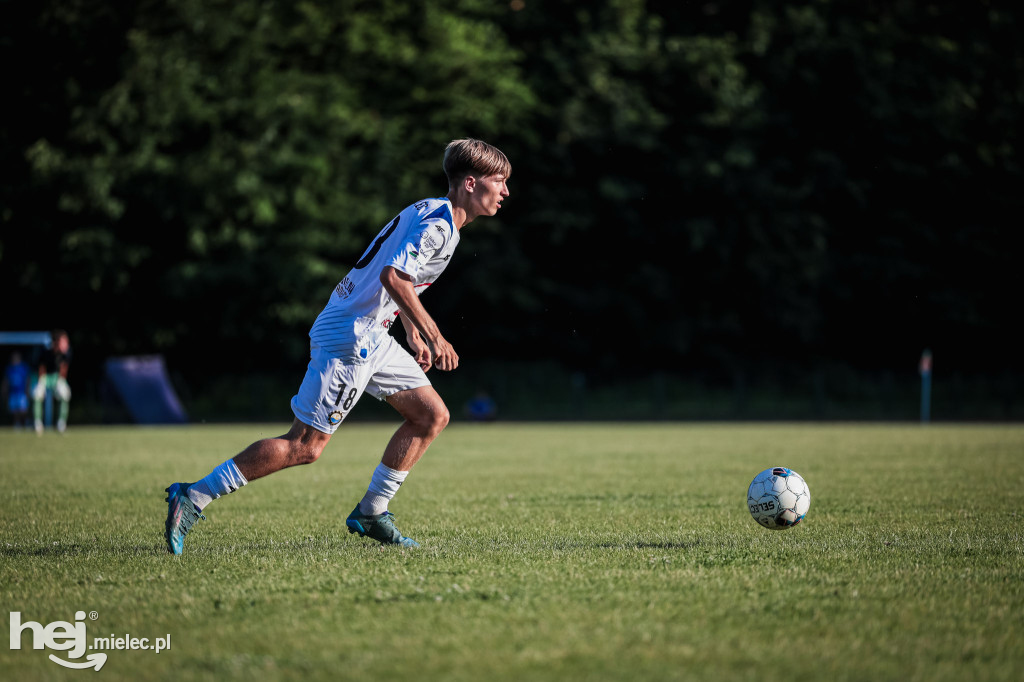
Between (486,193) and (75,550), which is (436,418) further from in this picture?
(75,550)

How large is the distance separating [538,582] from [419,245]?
6.49 feet

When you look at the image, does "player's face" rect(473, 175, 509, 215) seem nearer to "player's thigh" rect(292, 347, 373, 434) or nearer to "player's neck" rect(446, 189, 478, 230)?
"player's neck" rect(446, 189, 478, 230)

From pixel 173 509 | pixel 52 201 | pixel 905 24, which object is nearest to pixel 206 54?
pixel 52 201

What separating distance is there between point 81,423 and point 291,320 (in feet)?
23.5

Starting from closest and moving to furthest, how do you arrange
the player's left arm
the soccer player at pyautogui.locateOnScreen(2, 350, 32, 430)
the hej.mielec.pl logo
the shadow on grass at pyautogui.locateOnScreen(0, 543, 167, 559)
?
the hej.mielec.pl logo
the shadow on grass at pyautogui.locateOnScreen(0, 543, 167, 559)
the player's left arm
the soccer player at pyautogui.locateOnScreen(2, 350, 32, 430)

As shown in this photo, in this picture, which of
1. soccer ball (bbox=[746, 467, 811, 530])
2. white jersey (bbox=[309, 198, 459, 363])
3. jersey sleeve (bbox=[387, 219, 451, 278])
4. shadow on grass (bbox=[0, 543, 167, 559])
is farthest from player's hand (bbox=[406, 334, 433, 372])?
soccer ball (bbox=[746, 467, 811, 530])

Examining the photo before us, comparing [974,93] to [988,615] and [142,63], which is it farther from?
[988,615]

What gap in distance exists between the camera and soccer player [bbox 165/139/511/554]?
5.84m

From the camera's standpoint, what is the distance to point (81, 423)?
32.6m

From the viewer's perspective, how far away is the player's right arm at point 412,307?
570 centimetres

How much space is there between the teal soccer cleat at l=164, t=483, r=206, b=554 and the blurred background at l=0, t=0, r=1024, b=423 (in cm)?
2734

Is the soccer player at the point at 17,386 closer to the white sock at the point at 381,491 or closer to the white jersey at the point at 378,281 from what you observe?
the white sock at the point at 381,491

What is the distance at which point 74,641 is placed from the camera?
13.1ft

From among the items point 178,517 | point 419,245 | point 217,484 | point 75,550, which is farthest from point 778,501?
point 75,550
